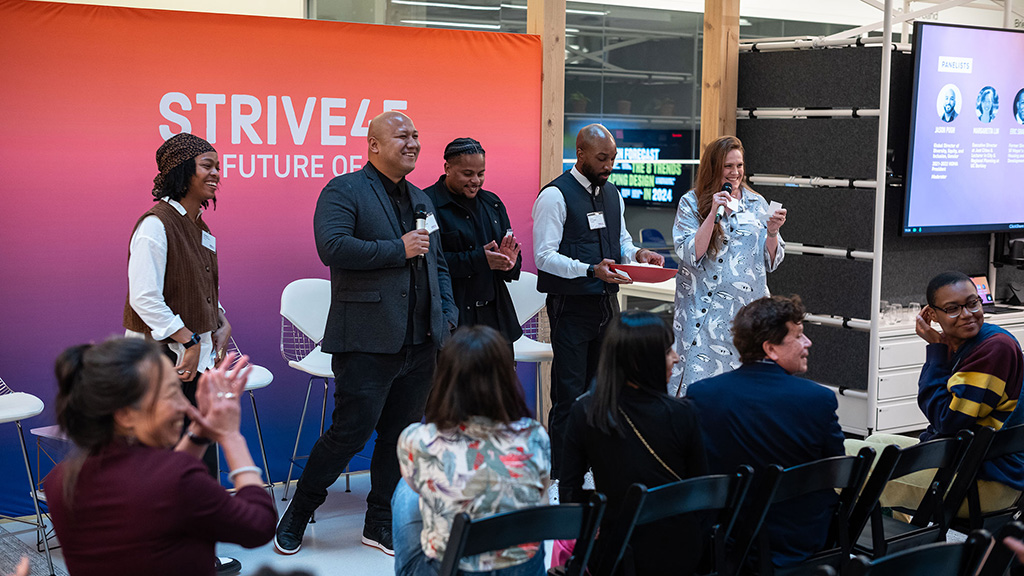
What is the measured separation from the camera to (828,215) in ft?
16.9

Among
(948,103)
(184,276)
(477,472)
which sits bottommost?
(477,472)

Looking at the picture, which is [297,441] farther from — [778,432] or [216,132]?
[778,432]

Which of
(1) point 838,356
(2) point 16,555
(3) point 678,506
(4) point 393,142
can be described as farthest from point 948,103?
(2) point 16,555

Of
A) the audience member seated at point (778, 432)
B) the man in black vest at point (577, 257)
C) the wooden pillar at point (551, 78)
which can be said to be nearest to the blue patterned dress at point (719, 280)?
the man in black vest at point (577, 257)

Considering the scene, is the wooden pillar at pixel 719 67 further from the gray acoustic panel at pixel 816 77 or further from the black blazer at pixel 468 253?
the black blazer at pixel 468 253

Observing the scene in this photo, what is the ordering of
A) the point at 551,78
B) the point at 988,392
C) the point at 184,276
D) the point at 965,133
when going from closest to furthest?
1. the point at 988,392
2. the point at 184,276
3. the point at 551,78
4. the point at 965,133

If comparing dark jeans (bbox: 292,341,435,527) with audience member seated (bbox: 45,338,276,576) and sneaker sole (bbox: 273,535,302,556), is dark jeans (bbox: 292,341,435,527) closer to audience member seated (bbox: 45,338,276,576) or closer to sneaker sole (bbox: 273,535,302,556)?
sneaker sole (bbox: 273,535,302,556)

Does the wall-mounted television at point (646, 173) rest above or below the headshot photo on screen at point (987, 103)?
below

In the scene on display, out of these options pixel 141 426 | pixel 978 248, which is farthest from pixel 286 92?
pixel 978 248

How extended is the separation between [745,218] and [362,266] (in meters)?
1.76

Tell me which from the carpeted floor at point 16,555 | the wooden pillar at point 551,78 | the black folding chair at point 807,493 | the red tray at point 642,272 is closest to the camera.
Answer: the black folding chair at point 807,493

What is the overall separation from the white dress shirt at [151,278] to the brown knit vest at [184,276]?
0.11ft

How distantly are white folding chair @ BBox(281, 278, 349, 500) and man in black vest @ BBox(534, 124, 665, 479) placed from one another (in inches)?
38.5

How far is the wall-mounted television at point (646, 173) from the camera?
6.86 m
